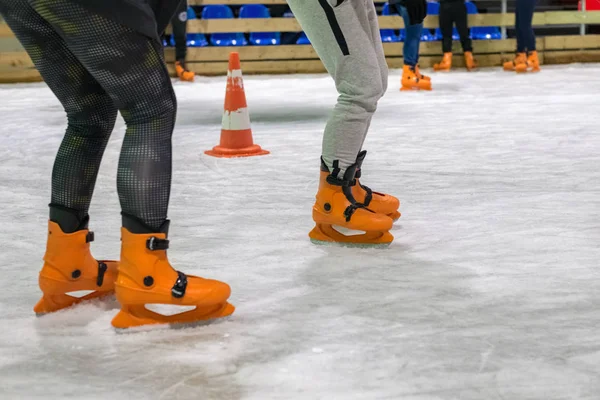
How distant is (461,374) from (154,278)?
28.6 inches

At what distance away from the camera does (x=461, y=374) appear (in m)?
1.59

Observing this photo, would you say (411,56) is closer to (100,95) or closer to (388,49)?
(388,49)

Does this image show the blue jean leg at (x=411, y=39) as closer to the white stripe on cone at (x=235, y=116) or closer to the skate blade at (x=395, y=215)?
the white stripe on cone at (x=235, y=116)

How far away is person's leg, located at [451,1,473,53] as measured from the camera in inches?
368

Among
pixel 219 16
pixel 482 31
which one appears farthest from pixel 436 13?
pixel 219 16

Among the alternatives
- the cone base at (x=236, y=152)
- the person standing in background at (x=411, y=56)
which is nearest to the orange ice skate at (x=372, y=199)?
the cone base at (x=236, y=152)

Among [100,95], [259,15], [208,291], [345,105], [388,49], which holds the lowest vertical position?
[208,291]

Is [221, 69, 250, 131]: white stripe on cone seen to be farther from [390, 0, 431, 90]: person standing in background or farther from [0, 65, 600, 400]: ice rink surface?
[390, 0, 431, 90]: person standing in background

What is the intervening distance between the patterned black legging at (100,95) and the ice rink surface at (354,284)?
33 centimetres

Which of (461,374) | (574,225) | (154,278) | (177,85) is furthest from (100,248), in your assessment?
(177,85)

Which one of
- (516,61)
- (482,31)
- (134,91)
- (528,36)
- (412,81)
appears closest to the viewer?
(134,91)

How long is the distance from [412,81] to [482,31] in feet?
10.7

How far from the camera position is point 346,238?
2.63 meters

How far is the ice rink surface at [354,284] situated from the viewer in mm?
1595
